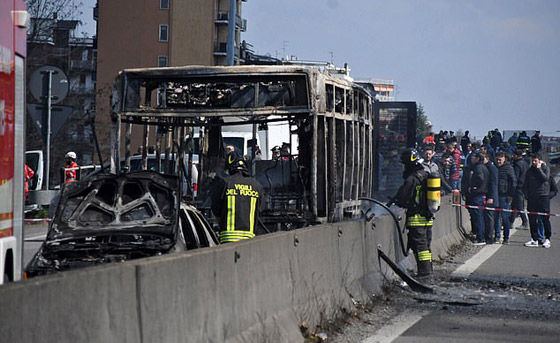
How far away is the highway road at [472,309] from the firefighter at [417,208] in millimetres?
439

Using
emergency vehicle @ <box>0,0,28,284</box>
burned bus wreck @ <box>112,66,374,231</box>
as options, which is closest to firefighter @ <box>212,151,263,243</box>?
burned bus wreck @ <box>112,66,374,231</box>

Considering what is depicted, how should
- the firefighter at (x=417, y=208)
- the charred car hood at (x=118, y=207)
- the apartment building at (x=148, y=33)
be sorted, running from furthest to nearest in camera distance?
the apartment building at (x=148, y=33), the firefighter at (x=417, y=208), the charred car hood at (x=118, y=207)

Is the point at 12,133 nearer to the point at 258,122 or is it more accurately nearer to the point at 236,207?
the point at 236,207

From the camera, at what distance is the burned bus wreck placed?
14773mm

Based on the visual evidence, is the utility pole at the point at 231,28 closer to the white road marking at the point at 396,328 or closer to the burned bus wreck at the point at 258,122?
the burned bus wreck at the point at 258,122

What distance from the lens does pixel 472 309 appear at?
494 inches

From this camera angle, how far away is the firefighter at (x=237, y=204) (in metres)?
11.6

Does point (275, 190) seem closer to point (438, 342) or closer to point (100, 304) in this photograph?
point (438, 342)

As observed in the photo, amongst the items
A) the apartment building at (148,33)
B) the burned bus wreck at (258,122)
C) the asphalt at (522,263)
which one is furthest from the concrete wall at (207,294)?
the apartment building at (148,33)

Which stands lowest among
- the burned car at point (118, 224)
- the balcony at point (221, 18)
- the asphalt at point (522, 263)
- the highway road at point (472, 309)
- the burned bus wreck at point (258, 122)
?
the asphalt at point (522, 263)

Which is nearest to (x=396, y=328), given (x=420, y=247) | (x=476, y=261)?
(x=420, y=247)

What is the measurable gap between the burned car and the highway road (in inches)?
72.8

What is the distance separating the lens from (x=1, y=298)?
4.57 meters

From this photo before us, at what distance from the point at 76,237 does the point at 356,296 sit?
3.34 metres
